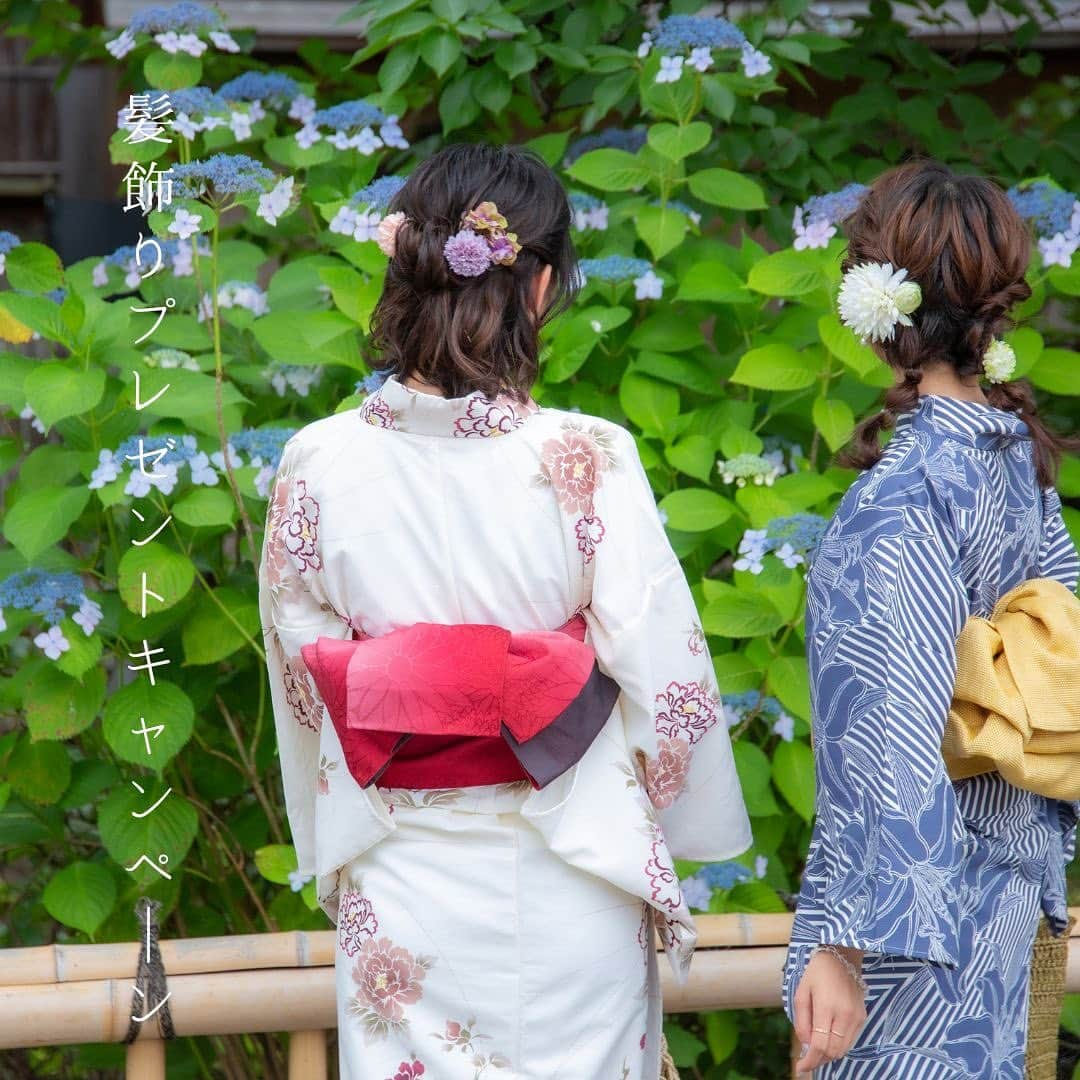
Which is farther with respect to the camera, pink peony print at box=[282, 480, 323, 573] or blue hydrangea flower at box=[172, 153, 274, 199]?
blue hydrangea flower at box=[172, 153, 274, 199]

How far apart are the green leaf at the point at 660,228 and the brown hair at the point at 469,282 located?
1136 mm

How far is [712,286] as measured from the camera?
9.78 ft

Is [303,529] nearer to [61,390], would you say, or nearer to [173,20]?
[61,390]

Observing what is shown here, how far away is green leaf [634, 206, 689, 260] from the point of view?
119 inches

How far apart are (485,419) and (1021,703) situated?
2.46 ft

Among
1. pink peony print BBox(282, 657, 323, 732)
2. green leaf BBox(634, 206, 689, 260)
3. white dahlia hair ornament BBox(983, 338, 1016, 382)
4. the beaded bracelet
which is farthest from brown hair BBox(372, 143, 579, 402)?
green leaf BBox(634, 206, 689, 260)

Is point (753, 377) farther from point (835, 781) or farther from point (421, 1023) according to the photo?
point (421, 1023)

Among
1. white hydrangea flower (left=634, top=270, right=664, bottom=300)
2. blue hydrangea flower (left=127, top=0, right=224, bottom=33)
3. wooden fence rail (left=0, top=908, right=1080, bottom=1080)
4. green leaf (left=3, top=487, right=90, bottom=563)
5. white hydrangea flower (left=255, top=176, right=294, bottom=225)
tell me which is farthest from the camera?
blue hydrangea flower (left=127, top=0, right=224, bottom=33)

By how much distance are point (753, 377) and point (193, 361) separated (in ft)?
3.72

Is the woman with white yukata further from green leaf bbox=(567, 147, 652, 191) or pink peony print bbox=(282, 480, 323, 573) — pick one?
green leaf bbox=(567, 147, 652, 191)

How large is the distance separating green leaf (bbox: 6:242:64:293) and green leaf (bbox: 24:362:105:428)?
33 cm

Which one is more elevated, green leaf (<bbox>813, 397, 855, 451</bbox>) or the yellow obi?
the yellow obi

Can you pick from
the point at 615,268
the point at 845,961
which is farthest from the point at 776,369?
the point at 845,961

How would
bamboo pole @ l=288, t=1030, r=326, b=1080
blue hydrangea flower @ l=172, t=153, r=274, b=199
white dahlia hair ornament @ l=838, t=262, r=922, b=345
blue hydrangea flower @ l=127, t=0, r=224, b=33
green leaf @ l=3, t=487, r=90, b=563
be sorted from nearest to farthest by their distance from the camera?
1. white dahlia hair ornament @ l=838, t=262, r=922, b=345
2. bamboo pole @ l=288, t=1030, r=326, b=1080
3. green leaf @ l=3, t=487, r=90, b=563
4. blue hydrangea flower @ l=172, t=153, r=274, b=199
5. blue hydrangea flower @ l=127, t=0, r=224, b=33
